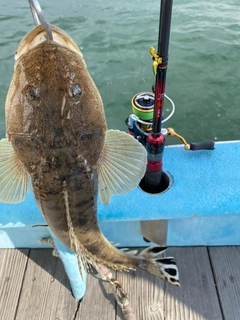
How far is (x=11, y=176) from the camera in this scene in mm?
1704

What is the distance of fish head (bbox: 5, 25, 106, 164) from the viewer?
1.41 metres

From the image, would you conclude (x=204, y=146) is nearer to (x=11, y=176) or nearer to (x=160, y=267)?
(x=160, y=267)

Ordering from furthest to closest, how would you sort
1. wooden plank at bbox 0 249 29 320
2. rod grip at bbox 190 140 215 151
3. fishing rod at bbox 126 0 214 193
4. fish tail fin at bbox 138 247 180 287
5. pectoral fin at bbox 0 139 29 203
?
1. rod grip at bbox 190 140 215 151
2. wooden plank at bbox 0 249 29 320
3. fish tail fin at bbox 138 247 180 287
4. fishing rod at bbox 126 0 214 193
5. pectoral fin at bbox 0 139 29 203

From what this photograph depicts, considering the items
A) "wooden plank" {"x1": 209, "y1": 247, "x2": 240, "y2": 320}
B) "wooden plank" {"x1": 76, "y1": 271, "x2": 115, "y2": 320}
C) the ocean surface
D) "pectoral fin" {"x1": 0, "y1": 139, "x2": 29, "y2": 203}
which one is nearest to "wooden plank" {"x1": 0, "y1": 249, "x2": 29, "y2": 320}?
"wooden plank" {"x1": 76, "y1": 271, "x2": 115, "y2": 320}

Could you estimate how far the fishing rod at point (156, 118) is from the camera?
1.95 meters

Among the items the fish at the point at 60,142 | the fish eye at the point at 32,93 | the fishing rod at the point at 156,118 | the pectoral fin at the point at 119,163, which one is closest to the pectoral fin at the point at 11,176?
the fish at the point at 60,142

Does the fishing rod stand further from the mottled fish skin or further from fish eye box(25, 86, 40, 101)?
fish eye box(25, 86, 40, 101)

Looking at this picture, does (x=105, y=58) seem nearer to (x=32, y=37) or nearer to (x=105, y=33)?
(x=105, y=33)

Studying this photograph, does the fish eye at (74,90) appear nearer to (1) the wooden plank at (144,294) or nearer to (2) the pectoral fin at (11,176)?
(2) the pectoral fin at (11,176)

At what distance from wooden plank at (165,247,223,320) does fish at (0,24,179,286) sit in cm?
Result: 159

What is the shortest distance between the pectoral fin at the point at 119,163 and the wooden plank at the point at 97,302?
1.59 m

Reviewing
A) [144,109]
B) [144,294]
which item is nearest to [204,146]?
[144,109]

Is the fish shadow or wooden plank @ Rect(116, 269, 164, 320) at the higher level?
the fish shadow

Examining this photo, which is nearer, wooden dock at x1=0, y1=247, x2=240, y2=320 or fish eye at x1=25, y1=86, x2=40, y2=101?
fish eye at x1=25, y1=86, x2=40, y2=101
